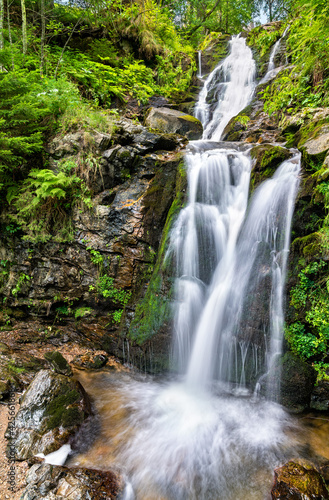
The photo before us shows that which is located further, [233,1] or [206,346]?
[233,1]

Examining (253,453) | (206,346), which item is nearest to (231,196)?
(206,346)

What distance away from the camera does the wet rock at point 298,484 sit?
8.84 feet

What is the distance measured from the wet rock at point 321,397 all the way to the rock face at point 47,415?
3.52m

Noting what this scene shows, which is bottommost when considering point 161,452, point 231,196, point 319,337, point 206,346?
point 161,452

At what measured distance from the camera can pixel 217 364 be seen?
477 centimetres

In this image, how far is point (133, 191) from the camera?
6.38 meters

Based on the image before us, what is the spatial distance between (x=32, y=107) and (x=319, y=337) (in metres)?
7.36

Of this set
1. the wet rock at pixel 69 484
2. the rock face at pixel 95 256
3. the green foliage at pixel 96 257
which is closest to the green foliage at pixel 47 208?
the rock face at pixel 95 256

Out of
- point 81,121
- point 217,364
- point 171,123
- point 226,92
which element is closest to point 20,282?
point 81,121

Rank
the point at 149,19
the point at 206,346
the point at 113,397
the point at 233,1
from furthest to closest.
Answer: the point at 233,1, the point at 149,19, the point at 206,346, the point at 113,397

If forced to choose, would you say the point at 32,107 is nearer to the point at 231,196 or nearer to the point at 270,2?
the point at 231,196

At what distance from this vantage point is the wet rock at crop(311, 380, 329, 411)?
12.9 ft

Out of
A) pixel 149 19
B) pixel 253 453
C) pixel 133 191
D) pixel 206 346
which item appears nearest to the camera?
pixel 253 453

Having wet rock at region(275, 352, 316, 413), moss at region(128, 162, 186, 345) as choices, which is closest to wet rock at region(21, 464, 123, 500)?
Result: moss at region(128, 162, 186, 345)
